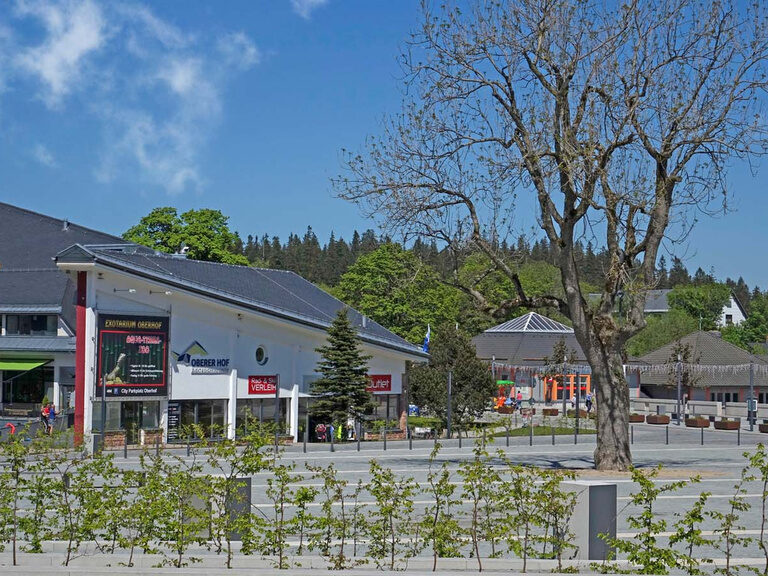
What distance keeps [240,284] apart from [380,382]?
8.52m

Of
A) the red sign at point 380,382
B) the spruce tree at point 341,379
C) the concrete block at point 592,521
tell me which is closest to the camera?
the concrete block at point 592,521

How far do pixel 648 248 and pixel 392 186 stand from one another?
726cm

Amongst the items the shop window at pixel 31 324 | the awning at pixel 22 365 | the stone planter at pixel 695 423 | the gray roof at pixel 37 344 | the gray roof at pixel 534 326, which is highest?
the gray roof at pixel 534 326

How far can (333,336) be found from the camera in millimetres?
48938

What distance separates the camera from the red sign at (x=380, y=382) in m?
53.1

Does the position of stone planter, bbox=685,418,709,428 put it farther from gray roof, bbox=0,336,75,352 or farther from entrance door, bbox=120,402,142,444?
gray roof, bbox=0,336,75,352

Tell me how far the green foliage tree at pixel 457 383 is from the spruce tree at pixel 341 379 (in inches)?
321

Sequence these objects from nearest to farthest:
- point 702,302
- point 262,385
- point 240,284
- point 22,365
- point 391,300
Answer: point 22,365 → point 262,385 → point 240,284 → point 391,300 → point 702,302

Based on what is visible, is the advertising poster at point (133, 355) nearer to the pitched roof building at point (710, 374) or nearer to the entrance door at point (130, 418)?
the entrance door at point (130, 418)

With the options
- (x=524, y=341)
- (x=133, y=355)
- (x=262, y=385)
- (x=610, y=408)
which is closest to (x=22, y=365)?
(x=133, y=355)

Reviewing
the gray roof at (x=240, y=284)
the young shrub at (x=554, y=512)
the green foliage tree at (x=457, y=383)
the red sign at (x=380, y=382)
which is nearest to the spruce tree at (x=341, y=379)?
the gray roof at (x=240, y=284)

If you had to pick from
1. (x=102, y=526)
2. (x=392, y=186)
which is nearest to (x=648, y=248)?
(x=392, y=186)

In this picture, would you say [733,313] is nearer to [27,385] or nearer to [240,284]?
[240,284]

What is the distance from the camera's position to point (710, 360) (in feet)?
278
